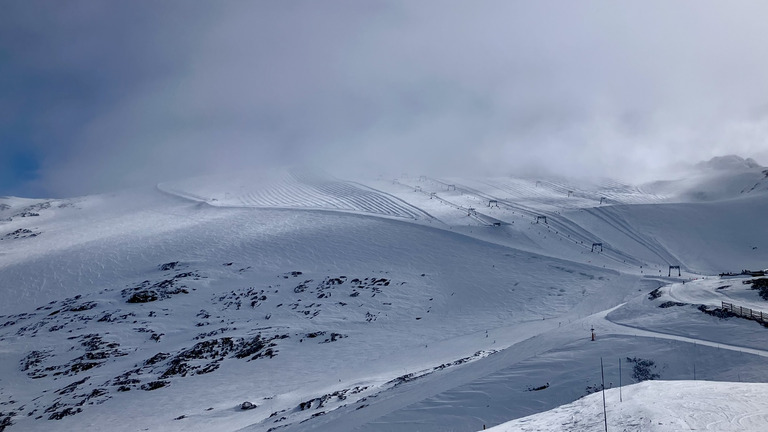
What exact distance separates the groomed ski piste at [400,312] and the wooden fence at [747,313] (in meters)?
0.21

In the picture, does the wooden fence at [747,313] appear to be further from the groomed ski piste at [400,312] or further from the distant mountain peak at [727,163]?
the distant mountain peak at [727,163]

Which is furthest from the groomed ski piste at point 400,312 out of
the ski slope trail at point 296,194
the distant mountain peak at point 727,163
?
the distant mountain peak at point 727,163

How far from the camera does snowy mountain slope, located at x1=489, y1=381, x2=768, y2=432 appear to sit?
9523 millimetres

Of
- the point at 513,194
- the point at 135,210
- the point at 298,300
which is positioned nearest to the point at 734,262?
the point at 513,194

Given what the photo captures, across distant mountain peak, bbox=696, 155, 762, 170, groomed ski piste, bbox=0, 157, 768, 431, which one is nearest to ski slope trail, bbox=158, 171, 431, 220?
groomed ski piste, bbox=0, 157, 768, 431

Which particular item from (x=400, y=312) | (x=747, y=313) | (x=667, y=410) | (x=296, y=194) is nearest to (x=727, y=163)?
(x=296, y=194)

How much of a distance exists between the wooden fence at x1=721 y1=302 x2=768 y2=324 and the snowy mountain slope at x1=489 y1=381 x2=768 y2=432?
11.4 m

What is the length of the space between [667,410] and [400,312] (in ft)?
112

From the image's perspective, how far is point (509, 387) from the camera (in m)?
18.1

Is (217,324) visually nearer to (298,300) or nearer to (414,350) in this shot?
(298,300)

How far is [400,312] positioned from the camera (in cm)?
4362

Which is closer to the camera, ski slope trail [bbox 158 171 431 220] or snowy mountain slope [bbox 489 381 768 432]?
snowy mountain slope [bbox 489 381 768 432]

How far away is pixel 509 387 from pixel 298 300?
103 ft

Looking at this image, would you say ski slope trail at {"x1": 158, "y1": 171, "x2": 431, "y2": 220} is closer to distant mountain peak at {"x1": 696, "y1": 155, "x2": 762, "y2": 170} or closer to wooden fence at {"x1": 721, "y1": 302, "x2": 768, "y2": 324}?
wooden fence at {"x1": 721, "y1": 302, "x2": 768, "y2": 324}
